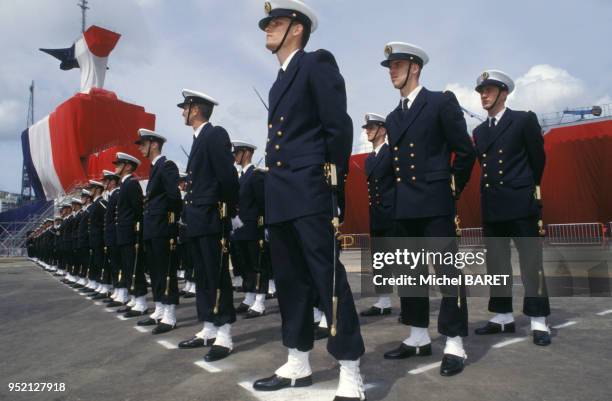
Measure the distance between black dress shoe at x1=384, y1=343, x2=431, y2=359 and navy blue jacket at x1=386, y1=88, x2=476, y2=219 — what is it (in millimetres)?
1035

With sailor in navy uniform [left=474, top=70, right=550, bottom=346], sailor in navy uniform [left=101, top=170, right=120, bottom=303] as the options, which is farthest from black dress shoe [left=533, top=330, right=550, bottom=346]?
sailor in navy uniform [left=101, top=170, right=120, bottom=303]

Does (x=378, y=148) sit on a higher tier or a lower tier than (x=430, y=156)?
higher

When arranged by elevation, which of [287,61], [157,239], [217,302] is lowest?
[217,302]

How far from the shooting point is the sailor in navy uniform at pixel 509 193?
170 inches

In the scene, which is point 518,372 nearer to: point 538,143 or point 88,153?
point 538,143

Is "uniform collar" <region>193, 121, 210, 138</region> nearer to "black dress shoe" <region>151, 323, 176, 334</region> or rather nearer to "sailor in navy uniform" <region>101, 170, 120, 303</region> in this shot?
"black dress shoe" <region>151, 323, 176, 334</region>

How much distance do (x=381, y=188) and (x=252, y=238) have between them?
224 centimetres

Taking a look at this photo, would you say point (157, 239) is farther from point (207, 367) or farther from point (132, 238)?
point (207, 367)

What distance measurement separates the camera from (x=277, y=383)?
9.77 feet

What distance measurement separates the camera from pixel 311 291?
3.21m

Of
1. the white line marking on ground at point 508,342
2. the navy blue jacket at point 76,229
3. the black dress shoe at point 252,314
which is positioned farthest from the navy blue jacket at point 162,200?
the navy blue jacket at point 76,229

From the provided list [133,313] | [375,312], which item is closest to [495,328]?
[375,312]

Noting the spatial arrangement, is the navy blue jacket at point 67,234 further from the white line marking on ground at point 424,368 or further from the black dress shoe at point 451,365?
the black dress shoe at point 451,365

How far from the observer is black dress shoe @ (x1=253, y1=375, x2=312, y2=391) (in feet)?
9.69
